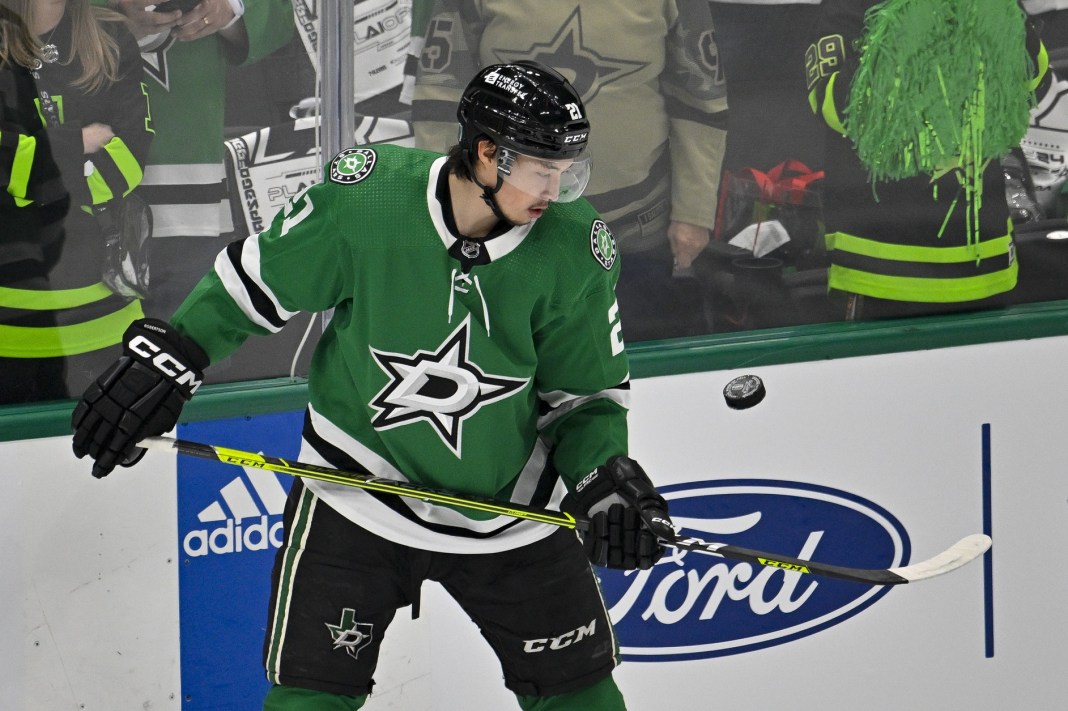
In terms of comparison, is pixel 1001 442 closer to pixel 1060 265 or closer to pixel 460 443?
pixel 1060 265

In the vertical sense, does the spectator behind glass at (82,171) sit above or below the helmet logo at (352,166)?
below

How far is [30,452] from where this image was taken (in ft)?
8.06

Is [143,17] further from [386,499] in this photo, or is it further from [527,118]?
[386,499]

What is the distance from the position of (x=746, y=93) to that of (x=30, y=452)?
162cm

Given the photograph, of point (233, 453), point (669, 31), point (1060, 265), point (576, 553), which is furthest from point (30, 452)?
point (1060, 265)

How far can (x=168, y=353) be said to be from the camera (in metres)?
2.02

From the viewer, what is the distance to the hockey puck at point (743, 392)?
115 inches

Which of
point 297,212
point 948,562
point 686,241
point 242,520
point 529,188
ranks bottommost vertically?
point 242,520

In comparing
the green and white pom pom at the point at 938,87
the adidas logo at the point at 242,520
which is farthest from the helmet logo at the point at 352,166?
the green and white pom pom at the point at 938,87

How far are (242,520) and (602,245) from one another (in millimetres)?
975

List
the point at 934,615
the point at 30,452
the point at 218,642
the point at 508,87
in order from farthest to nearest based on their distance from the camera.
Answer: the point at 934,615
the point at 218,642
the point at 30,452
the point at 508,87

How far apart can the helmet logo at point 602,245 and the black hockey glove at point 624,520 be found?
0.32 metres

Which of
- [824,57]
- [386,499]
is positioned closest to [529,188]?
[386,499]

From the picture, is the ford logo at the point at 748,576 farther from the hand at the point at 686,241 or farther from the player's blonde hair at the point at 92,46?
the player's blonde hair at the point at 92,46
